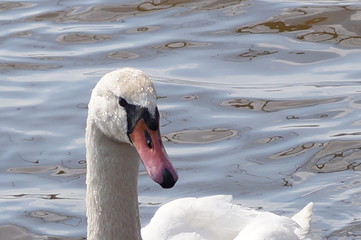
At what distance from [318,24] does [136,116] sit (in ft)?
18.0

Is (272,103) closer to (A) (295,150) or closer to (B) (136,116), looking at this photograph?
(A) (295,150)

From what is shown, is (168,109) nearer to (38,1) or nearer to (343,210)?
(343,210)

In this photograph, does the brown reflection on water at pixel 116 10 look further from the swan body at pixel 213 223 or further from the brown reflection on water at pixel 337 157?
the swan body at pixel 213 223

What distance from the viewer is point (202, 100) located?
8.69m

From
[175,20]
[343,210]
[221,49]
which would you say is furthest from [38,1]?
[343,210]

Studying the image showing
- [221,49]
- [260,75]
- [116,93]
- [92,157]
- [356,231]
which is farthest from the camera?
[221,49]

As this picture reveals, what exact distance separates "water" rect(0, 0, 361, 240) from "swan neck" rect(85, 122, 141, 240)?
56.9 inches

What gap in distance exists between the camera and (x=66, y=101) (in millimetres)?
8750

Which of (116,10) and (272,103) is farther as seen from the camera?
(116,10)

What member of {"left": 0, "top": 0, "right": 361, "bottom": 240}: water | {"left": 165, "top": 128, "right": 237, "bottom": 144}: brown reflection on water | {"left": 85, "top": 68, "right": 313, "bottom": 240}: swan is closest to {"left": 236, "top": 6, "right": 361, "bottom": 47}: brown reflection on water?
{"left": 0, "top": 0, "right": 361, "bottom": 240}: water

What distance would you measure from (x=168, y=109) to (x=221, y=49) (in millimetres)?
1357

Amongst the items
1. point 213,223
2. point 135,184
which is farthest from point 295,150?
point 135,184

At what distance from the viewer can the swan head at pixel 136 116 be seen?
15.8 feet

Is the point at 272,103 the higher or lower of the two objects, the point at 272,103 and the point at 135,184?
the lower
